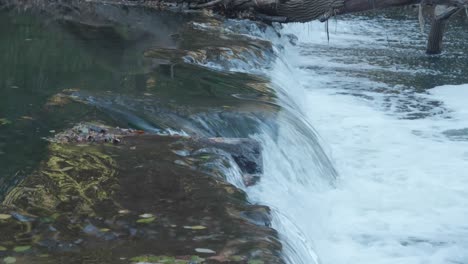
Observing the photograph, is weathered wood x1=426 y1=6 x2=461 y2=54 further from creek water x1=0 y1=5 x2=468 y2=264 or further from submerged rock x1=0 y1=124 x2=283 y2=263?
submerged rock x1=0 y1=124 x2=283 y2=263

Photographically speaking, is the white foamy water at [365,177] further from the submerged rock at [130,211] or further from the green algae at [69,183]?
the green algae at [69,183]

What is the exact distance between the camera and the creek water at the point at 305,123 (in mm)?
7227

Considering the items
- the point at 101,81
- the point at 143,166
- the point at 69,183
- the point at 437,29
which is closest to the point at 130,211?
the point at 69,183

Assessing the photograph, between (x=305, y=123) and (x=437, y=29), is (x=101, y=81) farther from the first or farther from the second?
(x=437, y=29)

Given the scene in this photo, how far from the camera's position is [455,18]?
79.4 ft

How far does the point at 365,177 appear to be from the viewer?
9.44 metres

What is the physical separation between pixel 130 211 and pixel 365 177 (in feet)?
15.5

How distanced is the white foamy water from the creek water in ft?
0.07

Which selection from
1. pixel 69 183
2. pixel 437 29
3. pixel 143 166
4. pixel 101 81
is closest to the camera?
pixel 69 183

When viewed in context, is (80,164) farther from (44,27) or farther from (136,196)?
(44,27)

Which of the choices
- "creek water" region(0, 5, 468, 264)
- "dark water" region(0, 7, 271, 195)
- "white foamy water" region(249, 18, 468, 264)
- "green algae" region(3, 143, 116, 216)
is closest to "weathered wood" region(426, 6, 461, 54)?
Result: "creek water" region(0, 5, 468, 264)

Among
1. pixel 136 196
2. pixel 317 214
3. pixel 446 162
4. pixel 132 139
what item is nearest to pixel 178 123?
pixel 132 139

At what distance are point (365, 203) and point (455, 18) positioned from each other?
17279 mm

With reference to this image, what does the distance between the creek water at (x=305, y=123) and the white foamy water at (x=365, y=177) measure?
0.02 meters
